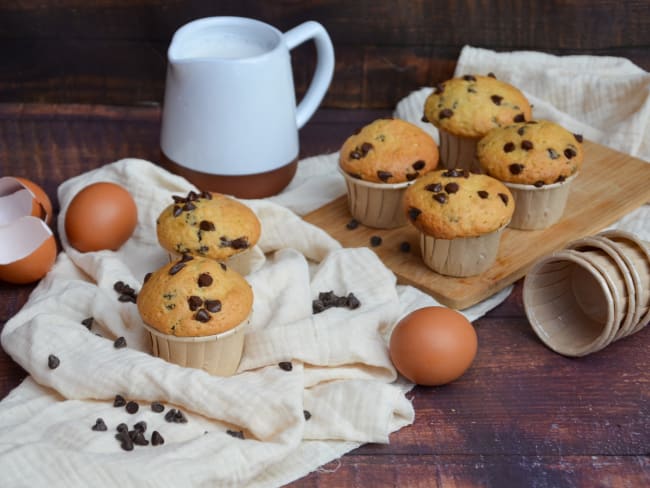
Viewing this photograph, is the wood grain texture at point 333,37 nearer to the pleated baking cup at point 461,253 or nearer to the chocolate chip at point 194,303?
the pleated baking cup at point 461,253

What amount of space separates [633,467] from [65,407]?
97cm

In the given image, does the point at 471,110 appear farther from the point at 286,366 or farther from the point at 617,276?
the point at 286,366

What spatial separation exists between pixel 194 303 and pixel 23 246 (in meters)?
0.52

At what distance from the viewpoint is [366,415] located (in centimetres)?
168

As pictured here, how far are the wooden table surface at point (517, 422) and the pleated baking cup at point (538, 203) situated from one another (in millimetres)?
170

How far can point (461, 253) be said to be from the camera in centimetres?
203

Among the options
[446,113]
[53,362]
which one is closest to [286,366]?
[53,362]

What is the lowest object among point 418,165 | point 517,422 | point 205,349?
point 517,422

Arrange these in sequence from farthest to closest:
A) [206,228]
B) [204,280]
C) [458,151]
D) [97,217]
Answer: [458,151]
[97,217]
[206,228]
[204,280]

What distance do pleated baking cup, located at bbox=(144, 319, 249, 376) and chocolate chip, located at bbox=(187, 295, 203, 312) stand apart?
0.05 m

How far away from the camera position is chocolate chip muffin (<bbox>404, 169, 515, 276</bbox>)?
1978 mm

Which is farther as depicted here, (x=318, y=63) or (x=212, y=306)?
(x=318, y=63)

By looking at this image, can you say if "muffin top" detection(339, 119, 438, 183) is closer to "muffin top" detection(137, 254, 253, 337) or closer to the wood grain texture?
"muffin top" detection(137, 254, 253, 337)

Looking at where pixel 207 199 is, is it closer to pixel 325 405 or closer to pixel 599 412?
pixel 325 405
